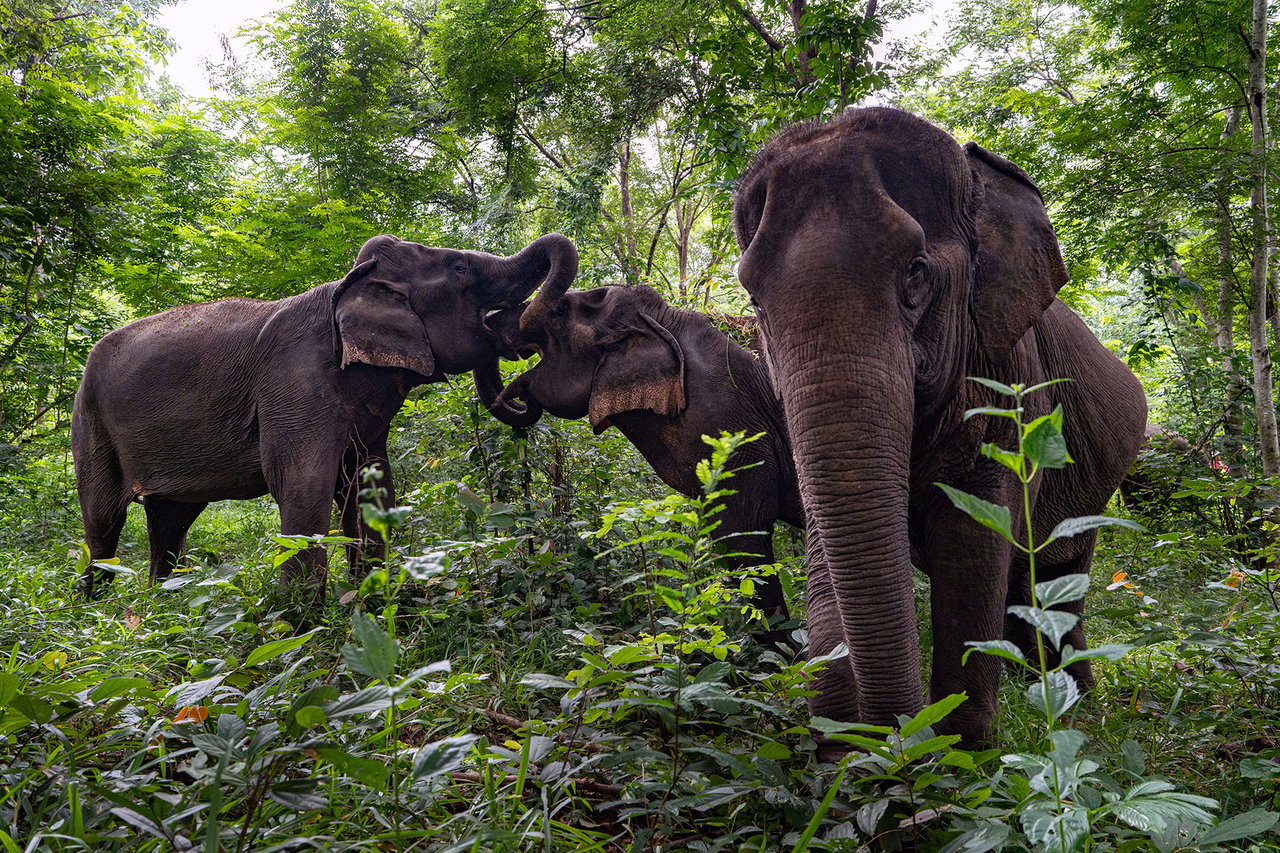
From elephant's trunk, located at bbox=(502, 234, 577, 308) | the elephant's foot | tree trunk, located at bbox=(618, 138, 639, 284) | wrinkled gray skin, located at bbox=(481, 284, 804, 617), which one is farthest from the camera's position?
tree trunk, located at bbox=(618, 138, 639, 284)

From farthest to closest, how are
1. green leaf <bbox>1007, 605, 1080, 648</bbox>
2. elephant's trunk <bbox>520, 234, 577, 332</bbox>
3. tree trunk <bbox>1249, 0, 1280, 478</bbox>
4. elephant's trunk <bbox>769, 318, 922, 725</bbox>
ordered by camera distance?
tree trunk <bbox>1249, 0, 1280, 478</bbox> → elephant's trunk <bbox>520, 234, 577, 332</bbox> → elephant's trunk <bbox>769, 318, 922, 725</bbox> → green leaf <bbox>1007, 605, 1080, 648</bbox>

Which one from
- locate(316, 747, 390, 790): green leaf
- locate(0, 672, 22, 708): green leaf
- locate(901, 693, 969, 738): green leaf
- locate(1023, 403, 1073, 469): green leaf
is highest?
locate(1023, 403, 1073, 469): green leaf

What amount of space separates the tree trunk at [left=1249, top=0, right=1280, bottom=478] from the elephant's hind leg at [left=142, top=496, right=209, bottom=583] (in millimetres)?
7451

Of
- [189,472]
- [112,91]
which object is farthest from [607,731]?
[112,91]

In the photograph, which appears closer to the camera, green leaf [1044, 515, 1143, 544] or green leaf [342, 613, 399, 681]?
green leaf [1044, 515, 1143, 544]

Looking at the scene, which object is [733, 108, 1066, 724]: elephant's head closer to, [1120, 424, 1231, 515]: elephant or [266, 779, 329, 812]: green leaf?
[266, 779, 329, 812]: green leaf

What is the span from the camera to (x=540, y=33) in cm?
1135

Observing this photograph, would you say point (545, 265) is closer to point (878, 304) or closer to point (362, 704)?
point (878, 304)

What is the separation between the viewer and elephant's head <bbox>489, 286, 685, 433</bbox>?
4.79m

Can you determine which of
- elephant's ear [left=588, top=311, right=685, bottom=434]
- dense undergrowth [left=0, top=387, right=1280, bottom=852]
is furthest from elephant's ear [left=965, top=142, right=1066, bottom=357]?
elephant's ear [left=588, top=311, right=685, bottom=434]

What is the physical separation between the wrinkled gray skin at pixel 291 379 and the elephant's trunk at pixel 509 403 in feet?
0.30

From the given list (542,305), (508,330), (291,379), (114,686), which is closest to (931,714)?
(114,686)

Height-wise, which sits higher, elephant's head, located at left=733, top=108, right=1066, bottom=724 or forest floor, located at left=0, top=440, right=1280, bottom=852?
elephant's head, located at left=733, top=108, right=1066, bottom=724

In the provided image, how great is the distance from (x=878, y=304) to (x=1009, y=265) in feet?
2.39
